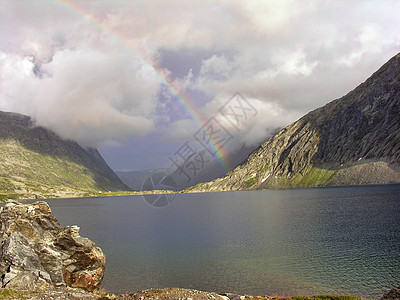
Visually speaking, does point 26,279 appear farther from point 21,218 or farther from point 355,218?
point 355,218

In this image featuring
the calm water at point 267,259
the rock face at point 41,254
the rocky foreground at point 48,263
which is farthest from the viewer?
the calm water at point 267,259

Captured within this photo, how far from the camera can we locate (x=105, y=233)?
Result: 97.4 meters

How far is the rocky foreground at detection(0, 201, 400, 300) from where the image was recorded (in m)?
28.5

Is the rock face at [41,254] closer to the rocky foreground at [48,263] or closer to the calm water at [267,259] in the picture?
the rocky foreground at [48,263]

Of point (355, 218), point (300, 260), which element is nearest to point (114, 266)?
point (300, 260)

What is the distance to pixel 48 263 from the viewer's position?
1416 inches

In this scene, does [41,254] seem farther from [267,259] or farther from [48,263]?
[267,259]

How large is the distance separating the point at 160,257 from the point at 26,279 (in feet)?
114

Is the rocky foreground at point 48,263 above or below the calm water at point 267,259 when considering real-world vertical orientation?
above

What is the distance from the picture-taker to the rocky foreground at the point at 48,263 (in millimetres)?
28547

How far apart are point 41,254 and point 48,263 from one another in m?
1.53

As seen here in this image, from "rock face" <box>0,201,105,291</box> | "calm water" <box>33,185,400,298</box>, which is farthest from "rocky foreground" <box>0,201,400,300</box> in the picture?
"calm water" <box>33,185,400,298</box>

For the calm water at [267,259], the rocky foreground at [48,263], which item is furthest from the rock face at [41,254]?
the calm water at [267,259]

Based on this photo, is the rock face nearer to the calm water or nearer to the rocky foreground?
the rocky foreground
